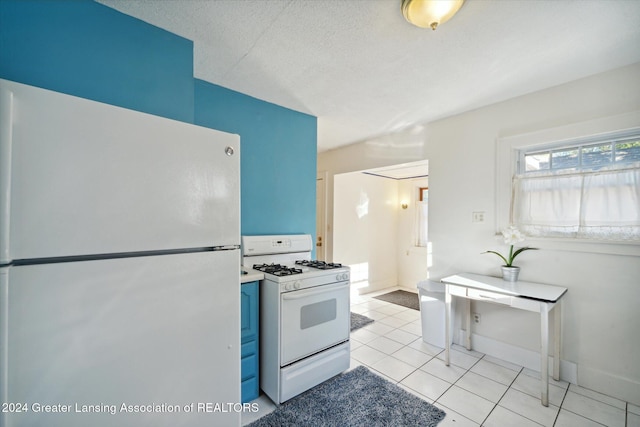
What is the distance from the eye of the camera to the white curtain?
1.96 m

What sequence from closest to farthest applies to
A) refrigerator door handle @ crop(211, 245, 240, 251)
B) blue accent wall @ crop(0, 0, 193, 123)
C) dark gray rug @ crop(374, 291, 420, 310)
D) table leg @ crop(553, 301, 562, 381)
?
refrigerator door handle @ crop(211, 245, 240, 251)
blue accent wall @ crop(0, 0, 193, 123)
table leg @ crop(553, 301, 562, 381)
dark gray rug @ crop(374, 291, 420, 310)

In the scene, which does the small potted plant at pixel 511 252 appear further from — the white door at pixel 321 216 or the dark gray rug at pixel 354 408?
the white door at pixel 321 216

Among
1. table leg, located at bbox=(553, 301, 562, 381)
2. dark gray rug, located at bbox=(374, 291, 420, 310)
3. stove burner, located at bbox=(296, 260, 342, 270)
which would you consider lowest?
dark gray rug, located at bbox=(374, 291, 420, 310)

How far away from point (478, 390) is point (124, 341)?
243 centimetres

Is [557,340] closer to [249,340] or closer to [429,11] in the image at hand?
Answer: [249,340]

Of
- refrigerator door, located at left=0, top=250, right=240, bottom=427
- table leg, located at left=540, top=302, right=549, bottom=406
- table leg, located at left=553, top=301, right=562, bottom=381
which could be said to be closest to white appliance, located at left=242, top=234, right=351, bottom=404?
refrigerator door, located at left=0, top=250, right=240, bottom=427

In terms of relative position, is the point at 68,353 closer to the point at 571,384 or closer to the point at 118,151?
the point at 118,151

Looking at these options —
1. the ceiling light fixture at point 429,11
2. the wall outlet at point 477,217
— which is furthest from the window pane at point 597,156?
the ceiling light fixture at point 429,11

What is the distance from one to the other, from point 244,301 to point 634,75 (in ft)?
10.9

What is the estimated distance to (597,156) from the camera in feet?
7.01

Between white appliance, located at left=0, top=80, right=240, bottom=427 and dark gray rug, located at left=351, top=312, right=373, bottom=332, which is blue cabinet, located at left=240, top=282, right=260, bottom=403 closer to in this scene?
white appliance, located at left=0, top=80, right=240, bottom=427

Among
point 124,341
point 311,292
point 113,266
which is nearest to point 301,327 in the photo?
point 311,292

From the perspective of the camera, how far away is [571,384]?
216 cm

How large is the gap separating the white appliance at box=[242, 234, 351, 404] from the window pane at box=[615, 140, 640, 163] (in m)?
2.30
